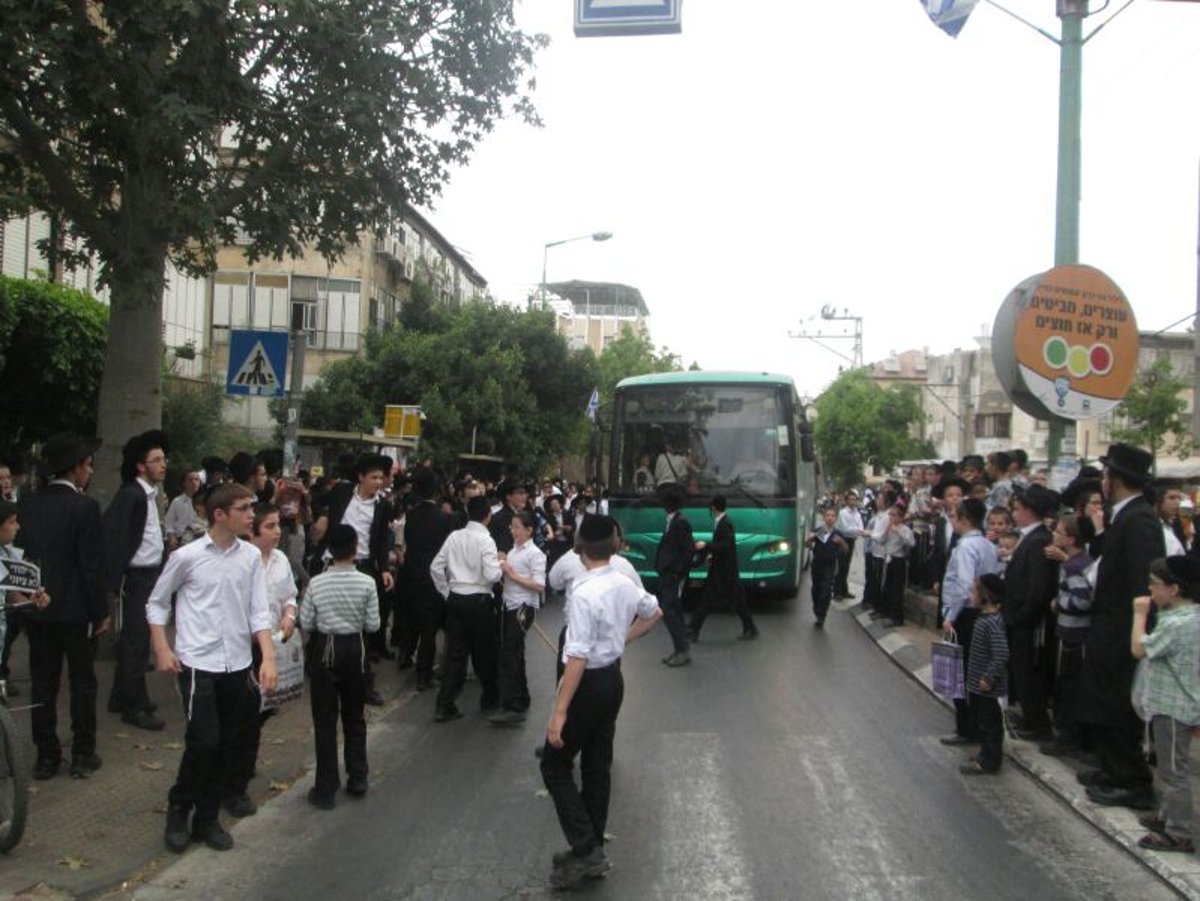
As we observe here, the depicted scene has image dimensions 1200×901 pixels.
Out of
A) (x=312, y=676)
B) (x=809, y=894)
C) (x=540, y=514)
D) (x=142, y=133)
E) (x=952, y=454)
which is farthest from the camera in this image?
(x=952, y=454)

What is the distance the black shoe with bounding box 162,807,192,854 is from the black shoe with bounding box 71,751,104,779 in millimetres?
1302

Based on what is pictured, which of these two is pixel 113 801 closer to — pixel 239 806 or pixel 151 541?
pixel 239 806

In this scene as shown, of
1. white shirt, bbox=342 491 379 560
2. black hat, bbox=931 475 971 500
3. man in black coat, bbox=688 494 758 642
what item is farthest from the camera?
man in black coat, bbox=688 494 758 642

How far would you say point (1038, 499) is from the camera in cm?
802

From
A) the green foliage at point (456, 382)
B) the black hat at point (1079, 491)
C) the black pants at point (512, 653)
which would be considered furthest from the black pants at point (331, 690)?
the green foliage at point (456, 382)

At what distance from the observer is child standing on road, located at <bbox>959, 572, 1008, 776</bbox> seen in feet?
24.5

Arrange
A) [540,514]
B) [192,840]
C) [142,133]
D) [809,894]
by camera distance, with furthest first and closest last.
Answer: [540,514] < [142,133] < [192,840] < [809,894]

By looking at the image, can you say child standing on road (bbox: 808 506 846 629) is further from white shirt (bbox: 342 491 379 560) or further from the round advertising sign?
white shirt (bbox: 342 491 379 560)

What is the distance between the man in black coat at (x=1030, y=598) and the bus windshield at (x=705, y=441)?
7.64 meters

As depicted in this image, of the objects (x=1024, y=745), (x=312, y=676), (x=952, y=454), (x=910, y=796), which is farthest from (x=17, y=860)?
(x=952, y=454)

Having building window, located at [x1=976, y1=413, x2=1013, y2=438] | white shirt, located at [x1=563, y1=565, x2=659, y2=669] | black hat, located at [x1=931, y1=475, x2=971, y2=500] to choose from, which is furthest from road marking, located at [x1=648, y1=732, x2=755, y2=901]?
building window, located at [x1=976, y1=413, x2=1013, y2=438]

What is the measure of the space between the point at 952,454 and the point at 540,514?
74.1m

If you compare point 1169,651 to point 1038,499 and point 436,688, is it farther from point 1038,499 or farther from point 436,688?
point 436,688

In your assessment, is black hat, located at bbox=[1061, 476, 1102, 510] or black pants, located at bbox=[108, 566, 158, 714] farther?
black pants, located at bbox=[108, 566, 158, 714]
